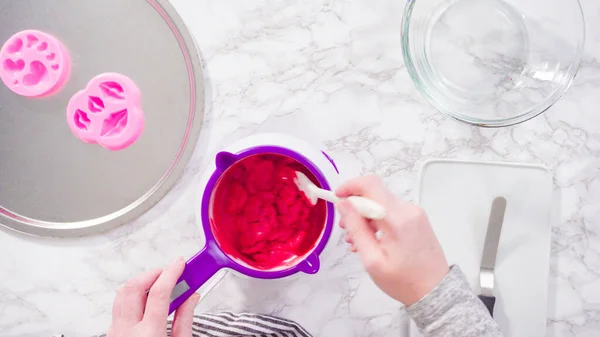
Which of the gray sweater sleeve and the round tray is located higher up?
the round tray

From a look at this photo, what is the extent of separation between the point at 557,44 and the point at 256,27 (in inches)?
15.8

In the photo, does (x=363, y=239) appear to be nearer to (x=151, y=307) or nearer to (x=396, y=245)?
(x=396, y=245)

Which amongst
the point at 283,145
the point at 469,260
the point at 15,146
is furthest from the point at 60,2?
the point at 469,260

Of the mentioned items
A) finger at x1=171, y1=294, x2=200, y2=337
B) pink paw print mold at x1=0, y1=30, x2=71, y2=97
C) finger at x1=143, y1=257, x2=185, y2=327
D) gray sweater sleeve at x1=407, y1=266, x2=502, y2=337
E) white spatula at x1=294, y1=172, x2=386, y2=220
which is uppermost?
pink paw print mold at x1=0, y1=30, x2=71, y2=97

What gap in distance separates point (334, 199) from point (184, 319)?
0.21m

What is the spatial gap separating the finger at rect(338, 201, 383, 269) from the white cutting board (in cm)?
21

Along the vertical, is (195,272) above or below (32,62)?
below

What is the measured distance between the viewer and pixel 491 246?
27.0 inches

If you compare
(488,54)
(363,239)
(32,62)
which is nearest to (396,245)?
(363,239)

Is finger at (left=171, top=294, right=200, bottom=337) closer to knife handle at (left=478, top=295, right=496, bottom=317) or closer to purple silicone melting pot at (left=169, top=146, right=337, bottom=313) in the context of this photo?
purple silicone melting pot at (left=169, top=146, right=337, bottom=313)

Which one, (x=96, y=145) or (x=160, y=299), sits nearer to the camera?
(x=160, y=299)

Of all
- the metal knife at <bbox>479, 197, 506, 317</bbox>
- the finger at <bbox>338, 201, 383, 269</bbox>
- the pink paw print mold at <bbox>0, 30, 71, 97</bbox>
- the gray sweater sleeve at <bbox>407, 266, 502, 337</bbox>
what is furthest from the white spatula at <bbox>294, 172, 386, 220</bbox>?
the pink paw print mold at <bbox>0, 30, 71, 97</bbox>

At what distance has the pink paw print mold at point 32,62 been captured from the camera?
2.32 ft

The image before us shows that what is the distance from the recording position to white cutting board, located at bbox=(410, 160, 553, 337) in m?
0.70
